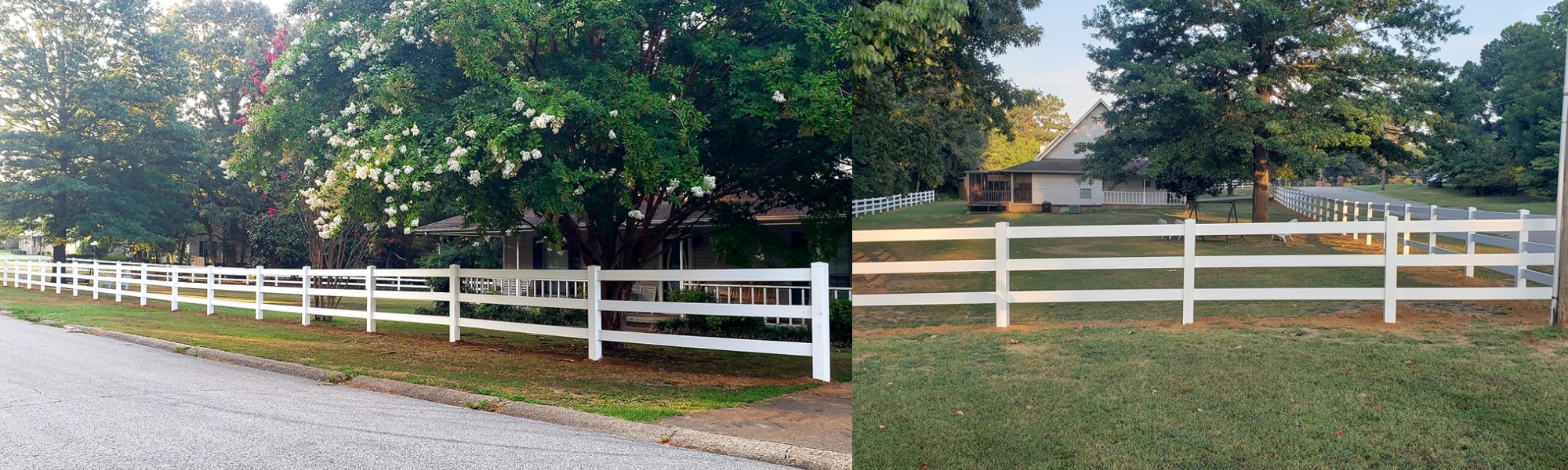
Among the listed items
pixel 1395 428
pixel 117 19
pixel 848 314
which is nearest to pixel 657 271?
pixel 848 314

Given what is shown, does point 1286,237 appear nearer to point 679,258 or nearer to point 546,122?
point 546,122

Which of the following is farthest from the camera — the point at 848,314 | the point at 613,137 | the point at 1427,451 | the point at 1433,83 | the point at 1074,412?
the point at 848,314

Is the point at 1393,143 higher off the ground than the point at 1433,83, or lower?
lower

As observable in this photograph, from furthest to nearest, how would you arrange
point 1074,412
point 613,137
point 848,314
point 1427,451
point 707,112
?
point 848,314
point 707,112
point 613,137
point 1074,412
point 1427,451

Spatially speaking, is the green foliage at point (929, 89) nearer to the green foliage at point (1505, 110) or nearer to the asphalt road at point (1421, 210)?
the asphalt road at point (1421, 210)

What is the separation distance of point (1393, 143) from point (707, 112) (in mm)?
5341

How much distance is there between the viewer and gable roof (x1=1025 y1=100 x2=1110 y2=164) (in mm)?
5320

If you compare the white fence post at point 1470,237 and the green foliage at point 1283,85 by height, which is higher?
the green foliage at point 1283,85

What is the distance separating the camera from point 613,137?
26.0 feet

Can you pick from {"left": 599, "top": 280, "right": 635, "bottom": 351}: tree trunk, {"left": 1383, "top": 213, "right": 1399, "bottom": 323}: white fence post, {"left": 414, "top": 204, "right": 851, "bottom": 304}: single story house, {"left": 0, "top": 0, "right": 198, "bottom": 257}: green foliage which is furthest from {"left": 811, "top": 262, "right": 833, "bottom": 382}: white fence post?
{"left": 0, "top": 0, "right": 198, "bottom": 257}: green foliage

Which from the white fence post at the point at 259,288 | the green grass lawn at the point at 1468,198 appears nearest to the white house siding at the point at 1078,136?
the green grass lawn at the point at 1468,198

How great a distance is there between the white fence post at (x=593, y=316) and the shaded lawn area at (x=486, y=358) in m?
0.11

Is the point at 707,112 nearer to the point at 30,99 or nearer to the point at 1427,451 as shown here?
the point at 1427,451

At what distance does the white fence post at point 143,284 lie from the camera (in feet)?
34.6
